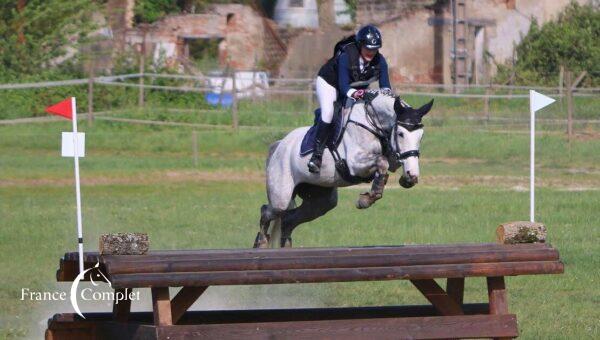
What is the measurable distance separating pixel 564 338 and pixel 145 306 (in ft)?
11.8

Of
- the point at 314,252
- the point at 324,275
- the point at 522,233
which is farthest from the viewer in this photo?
the point at 522,233

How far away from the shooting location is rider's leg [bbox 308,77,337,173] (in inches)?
366

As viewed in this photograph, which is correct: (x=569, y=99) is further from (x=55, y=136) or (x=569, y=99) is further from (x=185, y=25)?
(x=185, y=25)

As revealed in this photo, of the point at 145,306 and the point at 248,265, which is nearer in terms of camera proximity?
the point at 248,265

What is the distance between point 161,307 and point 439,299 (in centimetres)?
188

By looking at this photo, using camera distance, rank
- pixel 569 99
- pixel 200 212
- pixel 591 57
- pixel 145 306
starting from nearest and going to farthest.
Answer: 1. pixel 145 306
2. pixel 200 212
3. pixel 569 99
4. pixel 591 57

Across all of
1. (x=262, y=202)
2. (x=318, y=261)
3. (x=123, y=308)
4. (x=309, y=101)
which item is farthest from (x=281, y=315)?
(x=309, y=101)

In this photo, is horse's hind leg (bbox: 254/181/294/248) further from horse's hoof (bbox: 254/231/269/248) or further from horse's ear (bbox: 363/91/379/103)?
horse's ear (bbox: 363/91/379/103)

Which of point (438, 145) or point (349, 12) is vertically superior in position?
point (349, 12)

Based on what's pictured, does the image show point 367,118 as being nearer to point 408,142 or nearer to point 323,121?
point 323,121

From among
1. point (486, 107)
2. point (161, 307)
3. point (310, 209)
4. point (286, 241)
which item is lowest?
point (286, 241)

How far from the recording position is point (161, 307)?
21.3ft

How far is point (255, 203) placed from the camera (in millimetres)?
17812

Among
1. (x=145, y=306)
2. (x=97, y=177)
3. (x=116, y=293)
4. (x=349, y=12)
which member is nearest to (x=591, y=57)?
(x=349, y=12)
